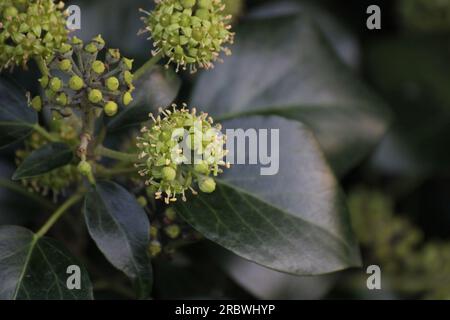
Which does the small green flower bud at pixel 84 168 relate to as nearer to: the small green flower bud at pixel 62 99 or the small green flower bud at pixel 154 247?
the small green flower bud at pixel 62 99

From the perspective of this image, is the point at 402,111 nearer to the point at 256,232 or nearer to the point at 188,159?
the point at 256,232

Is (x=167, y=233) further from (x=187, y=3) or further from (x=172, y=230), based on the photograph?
(x=187, y=3)

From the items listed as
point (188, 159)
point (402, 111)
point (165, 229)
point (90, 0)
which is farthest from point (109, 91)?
point (402, 111)

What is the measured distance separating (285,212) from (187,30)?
0.38 metres

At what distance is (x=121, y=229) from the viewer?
1.31 metres

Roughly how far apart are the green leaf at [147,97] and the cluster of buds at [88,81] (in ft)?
0.25

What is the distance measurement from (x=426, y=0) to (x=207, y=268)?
1083 millimetres

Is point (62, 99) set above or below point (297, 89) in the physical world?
below

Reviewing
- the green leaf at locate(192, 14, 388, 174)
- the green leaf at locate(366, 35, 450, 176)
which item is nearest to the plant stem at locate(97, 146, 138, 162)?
the green leaf at locate(192, 14, 388, 174)

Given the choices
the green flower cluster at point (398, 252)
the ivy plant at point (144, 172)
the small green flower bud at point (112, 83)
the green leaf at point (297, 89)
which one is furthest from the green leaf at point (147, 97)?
the green flower cluster at point (398, 252)

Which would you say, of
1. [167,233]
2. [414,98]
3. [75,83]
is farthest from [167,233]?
[414,98]

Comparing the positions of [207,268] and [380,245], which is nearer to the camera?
[207,268]

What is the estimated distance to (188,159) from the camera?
123cm

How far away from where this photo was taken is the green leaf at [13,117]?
1374mm
